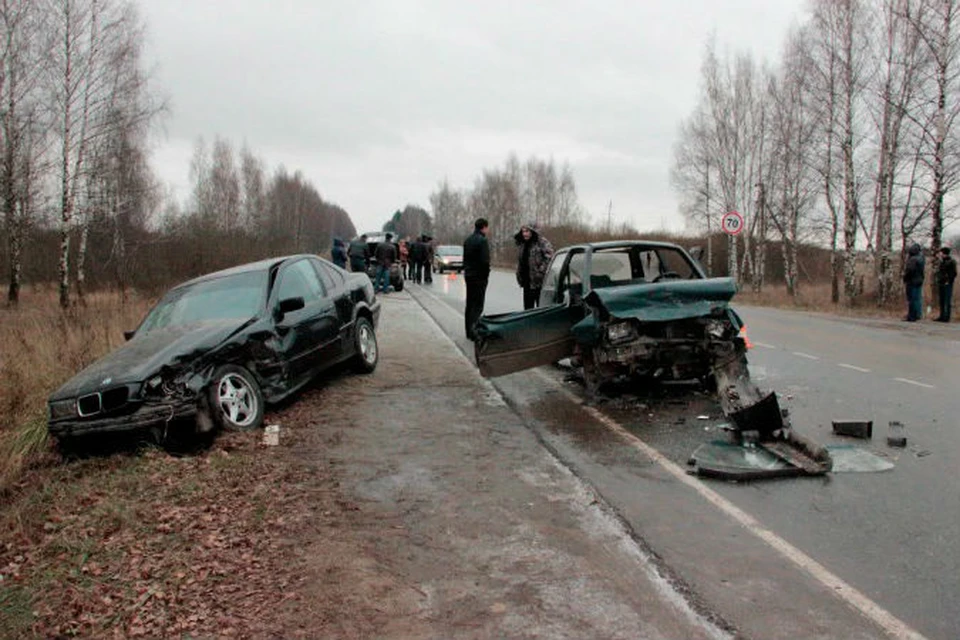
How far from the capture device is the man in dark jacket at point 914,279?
16.2 meters

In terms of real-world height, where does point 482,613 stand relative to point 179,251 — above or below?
below

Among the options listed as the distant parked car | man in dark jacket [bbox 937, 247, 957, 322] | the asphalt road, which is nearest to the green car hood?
the asphalt road

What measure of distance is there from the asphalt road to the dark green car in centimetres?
48

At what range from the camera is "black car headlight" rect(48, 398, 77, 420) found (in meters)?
5.82

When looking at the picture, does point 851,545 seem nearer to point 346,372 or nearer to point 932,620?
point 932,620

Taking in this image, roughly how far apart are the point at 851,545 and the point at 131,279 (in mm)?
24177

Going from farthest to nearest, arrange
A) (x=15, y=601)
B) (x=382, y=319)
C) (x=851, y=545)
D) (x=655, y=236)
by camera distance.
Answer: (x=655, y=236) < (x=382, y=319) < (x=851, y=545) < (x=15, y=601)

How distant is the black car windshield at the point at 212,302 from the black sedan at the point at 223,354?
13 millimetres

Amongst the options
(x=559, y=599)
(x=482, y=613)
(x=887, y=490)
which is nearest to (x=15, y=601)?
(x=482, y=613)

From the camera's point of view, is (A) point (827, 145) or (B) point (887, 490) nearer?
(B) point (887, 490)

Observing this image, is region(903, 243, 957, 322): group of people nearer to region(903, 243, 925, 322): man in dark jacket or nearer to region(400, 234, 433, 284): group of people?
region(903, 243, 925, 322): man in dark jacket

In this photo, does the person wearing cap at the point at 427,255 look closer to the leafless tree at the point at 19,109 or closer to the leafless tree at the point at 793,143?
the leafless tree at the point at 19,109

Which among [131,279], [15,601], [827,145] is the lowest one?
[15,601]

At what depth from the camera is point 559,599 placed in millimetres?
3289
